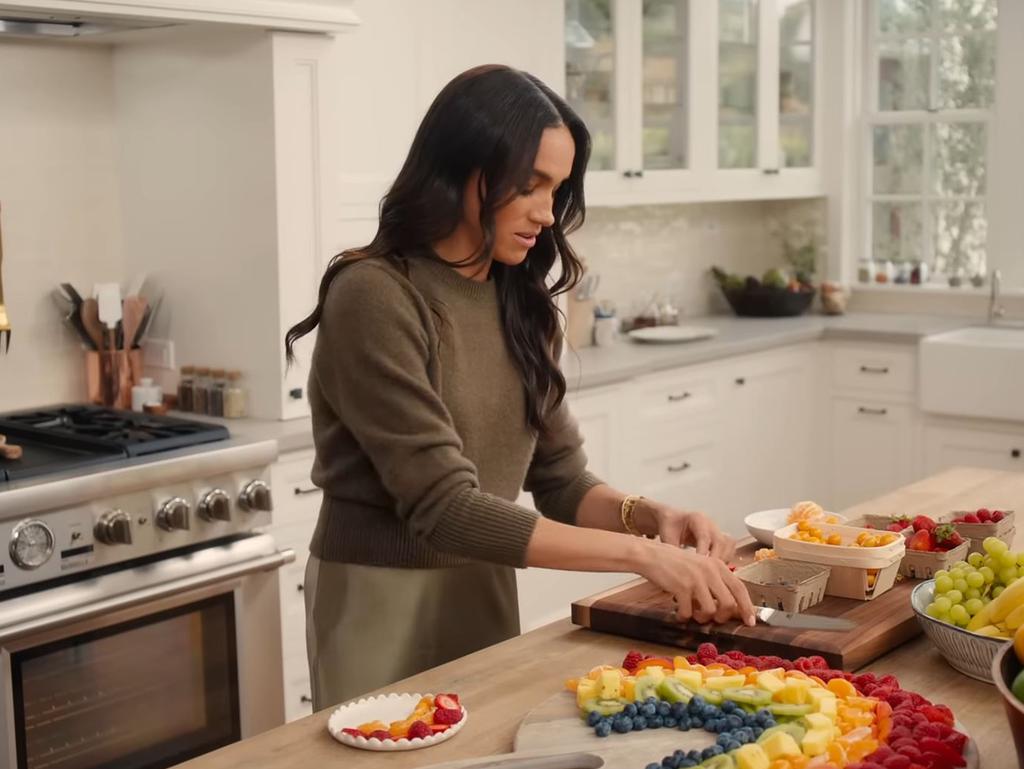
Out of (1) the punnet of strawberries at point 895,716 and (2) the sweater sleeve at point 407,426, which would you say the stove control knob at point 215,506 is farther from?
(1) the punnet of strawberries at point 895,716

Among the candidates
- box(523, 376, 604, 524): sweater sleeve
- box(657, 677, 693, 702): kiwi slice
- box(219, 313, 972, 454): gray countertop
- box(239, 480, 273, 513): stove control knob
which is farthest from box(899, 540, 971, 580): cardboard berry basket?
box(219, 313, 972, 454): gray countertop

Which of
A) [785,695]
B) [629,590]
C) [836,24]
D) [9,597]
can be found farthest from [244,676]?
[836,24]

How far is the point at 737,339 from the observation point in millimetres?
4820

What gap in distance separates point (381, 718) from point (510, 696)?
170 mm

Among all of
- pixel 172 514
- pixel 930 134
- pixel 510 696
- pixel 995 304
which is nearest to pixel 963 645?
pixel 510 696

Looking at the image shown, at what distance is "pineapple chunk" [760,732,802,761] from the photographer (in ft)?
4.51

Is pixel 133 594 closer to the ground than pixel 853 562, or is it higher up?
closer to the ground

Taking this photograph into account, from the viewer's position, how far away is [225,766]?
150 centimetres

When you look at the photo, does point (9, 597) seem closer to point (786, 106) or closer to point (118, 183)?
point (118, 183)

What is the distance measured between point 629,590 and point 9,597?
1.32 meters

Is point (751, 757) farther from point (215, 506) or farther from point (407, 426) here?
point (215, 506)

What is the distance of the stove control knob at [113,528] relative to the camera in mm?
2732

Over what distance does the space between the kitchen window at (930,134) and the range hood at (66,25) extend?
3349 millimetres

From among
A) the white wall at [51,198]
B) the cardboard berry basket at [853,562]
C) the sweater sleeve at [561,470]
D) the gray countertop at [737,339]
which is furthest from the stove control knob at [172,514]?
the cardboard berry basket at [853,562]
